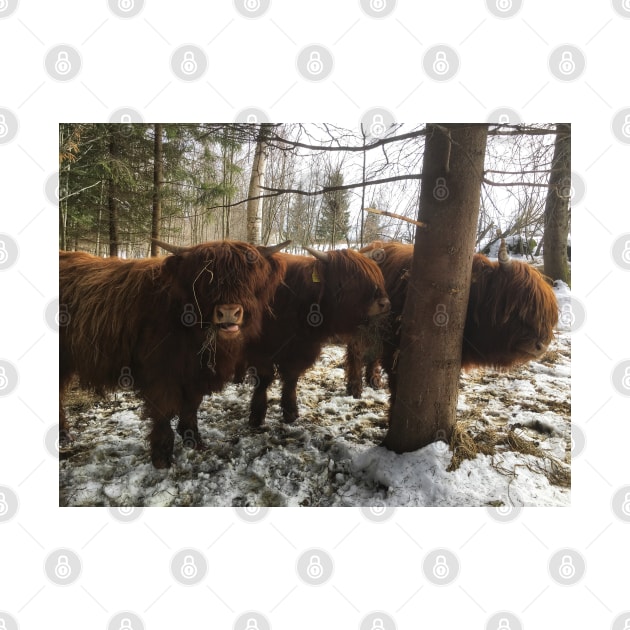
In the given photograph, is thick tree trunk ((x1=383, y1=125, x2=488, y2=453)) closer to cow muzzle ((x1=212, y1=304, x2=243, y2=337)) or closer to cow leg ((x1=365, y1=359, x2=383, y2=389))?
cow muzzle ((x1=212, y1=304, x2=243, y2=337))

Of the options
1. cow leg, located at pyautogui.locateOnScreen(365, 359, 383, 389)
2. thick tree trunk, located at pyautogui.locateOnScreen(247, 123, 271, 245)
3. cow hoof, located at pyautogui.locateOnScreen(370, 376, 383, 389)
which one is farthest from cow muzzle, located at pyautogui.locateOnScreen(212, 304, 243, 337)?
cow hoof, located at pyautogui.locateOnScreen(370, 376, 383, 389)

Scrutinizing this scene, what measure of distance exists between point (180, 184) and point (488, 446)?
3.06 meters

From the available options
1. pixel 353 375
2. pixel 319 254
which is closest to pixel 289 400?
pixel 353 375

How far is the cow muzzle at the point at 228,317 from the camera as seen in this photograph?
75.4 inches

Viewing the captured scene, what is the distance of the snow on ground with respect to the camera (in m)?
1.99

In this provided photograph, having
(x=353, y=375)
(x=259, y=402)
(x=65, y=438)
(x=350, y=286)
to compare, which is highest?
(x=350, y=286)

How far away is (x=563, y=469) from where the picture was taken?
6.93 feet

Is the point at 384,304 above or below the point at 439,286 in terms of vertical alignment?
below

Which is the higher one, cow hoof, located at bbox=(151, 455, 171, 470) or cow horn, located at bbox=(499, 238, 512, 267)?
cow horn, located at bbox=(499, 238, 512, 267)

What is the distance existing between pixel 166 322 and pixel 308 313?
1.13 metres

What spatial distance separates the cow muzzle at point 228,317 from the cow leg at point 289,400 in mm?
1172

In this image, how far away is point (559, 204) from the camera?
2365 mm

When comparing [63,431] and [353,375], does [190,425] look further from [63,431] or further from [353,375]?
[353,375]

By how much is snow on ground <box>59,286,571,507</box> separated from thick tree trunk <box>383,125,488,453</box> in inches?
8.8
